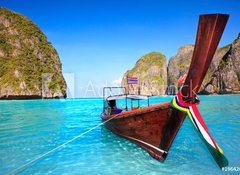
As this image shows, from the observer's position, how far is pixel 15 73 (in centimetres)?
10994

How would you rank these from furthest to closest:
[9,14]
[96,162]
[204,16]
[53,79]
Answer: [9,14] < [53,79] < [96,162] < [204,16]

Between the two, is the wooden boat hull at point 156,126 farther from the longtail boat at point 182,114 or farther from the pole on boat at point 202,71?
the pole on boat at point 202,71

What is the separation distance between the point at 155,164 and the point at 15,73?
120300 millimetres

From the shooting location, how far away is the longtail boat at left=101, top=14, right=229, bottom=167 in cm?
499

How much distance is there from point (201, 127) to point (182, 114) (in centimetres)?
122

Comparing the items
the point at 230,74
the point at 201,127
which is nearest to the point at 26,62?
the point at 230,74

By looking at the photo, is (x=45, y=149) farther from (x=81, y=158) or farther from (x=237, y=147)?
(x=237, y=147)

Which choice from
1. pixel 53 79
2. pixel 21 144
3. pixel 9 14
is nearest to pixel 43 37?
pixel 9 14

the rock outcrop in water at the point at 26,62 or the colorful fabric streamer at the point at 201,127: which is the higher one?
the rock outcrop in water at the point at 26,62

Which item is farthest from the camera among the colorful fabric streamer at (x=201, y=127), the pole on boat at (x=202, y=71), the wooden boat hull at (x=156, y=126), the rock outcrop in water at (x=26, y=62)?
Result: the rock outcrop in water at (x=26, y=62)

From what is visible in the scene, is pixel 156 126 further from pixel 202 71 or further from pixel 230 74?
pixel 230 74

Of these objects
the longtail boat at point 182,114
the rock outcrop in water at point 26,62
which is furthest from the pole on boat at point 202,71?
the rock outcrop in water at point 26,62

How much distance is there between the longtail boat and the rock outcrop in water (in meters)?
108

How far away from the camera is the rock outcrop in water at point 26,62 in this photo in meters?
106
